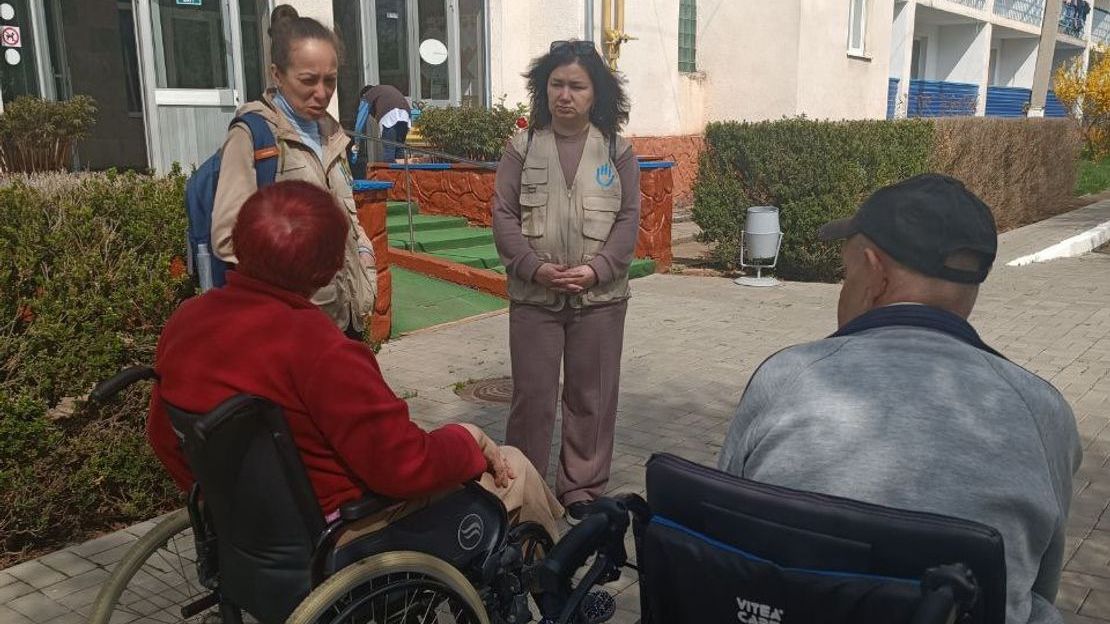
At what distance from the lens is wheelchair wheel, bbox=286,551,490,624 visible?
2.05 m

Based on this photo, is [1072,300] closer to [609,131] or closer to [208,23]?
[609,131]

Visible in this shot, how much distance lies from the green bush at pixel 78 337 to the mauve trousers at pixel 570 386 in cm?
147

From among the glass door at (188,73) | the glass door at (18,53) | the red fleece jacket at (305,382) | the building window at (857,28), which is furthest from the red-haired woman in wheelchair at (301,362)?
the building window at (857,28)

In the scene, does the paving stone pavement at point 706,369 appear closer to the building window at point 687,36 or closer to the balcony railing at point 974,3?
the building window at point 687,36

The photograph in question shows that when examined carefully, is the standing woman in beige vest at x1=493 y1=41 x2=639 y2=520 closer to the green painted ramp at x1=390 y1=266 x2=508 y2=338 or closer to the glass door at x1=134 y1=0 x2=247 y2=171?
the green painted ramp at x1=390 y1=266 x2=508 y2=338

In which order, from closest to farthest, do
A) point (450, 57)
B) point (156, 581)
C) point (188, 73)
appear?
point (156, 581) → point (188, 73) → point (450, 57)

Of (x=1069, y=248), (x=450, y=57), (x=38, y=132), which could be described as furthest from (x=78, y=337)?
(x=1069, y=248)

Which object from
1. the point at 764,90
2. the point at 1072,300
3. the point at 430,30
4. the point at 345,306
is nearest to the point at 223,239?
the point at 345,306

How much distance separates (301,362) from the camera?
6.82 ft

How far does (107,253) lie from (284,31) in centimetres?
119

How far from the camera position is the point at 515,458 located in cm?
277

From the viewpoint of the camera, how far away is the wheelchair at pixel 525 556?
1392 millimetres

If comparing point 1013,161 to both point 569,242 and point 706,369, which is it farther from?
point 569,242

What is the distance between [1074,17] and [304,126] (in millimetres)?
42535
